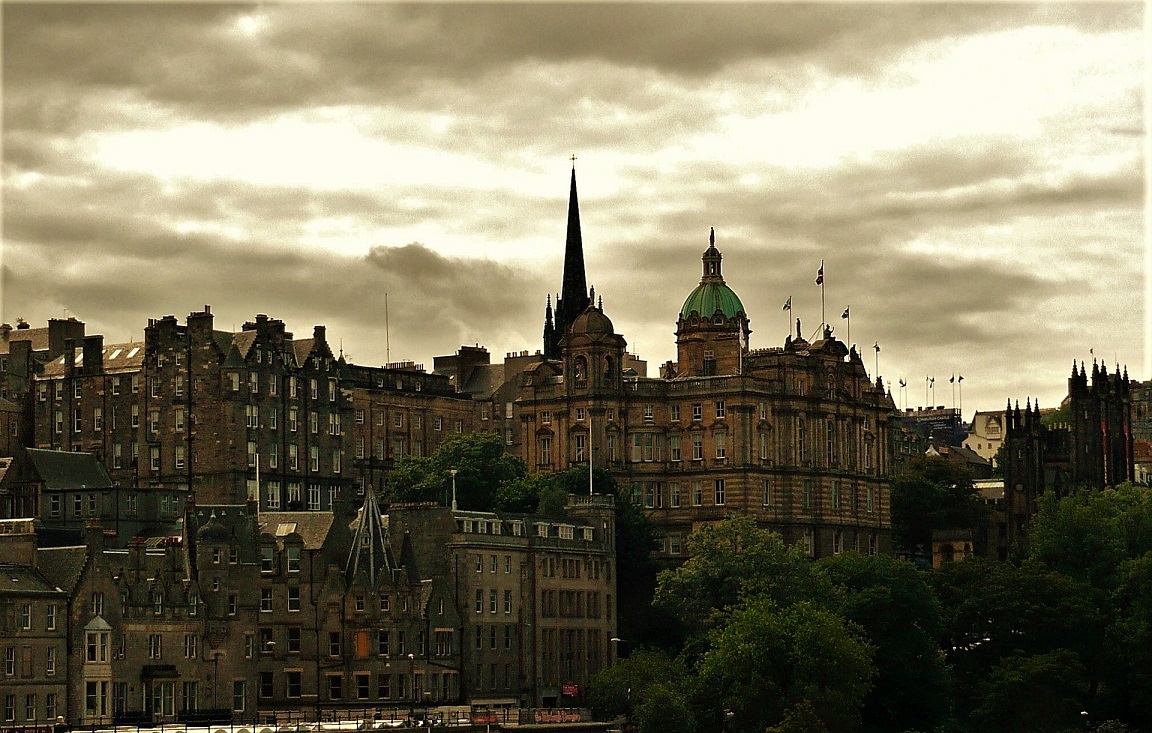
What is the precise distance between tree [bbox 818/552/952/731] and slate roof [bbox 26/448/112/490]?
5308 cm

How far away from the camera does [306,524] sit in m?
168

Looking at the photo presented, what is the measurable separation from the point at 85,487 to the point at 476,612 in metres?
31.4

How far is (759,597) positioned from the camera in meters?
170

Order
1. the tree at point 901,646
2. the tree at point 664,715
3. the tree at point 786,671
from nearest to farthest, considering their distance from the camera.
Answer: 1. the tree at point 664,715
2. the tree at point 786,671
3. the tree at point 901,646

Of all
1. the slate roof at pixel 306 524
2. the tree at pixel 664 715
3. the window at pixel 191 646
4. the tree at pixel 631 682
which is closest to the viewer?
the window at pixel 191 646

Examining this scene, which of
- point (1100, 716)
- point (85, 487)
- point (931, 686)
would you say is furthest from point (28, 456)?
point (1100, 716)

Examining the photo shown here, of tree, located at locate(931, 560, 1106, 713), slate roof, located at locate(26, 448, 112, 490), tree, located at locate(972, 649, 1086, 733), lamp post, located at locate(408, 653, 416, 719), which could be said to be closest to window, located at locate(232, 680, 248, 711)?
lamp post, located at locate(408, 653, 416, 719)

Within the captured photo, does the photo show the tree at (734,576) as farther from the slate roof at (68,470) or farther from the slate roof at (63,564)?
the slate roof at (63,564)

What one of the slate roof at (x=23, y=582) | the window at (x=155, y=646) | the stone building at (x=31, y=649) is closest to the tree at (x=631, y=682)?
the window at (x=155, y=646)

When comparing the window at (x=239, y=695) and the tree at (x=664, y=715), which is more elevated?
the window at (x=239, y=695)

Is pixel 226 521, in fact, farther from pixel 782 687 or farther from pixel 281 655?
pixel 782 687

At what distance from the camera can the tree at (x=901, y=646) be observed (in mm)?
168125

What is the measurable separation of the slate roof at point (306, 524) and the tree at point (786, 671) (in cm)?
2596

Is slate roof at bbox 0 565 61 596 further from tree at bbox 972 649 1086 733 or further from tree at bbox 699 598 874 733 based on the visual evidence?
tree at bbox 972 649 1086 733
